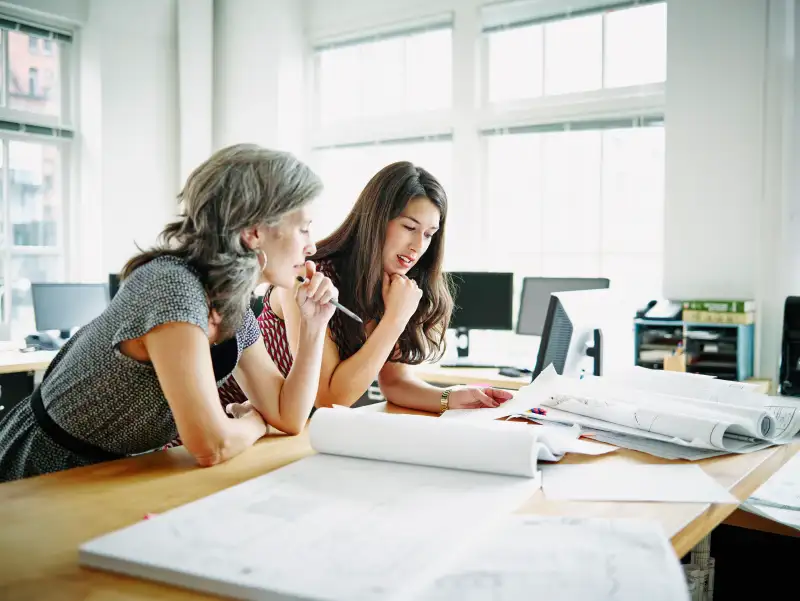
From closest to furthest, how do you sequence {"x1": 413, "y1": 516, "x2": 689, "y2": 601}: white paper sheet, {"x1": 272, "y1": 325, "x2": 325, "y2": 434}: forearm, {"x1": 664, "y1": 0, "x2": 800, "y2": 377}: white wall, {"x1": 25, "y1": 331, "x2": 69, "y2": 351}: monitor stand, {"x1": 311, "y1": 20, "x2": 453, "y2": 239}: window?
{"x1": 413, "y1": 516, "x2": 689, "y2": 601}: white paper sheet < {"x1": 272, "y1": 325, "x2": 325, "y2": 434}: forearm < {"x1": 664, "y1": 0, "x2": 800, "y2": 377}: white wall < {"x1": 25, "y1": 331, "x2": 69, "y2": 351}: monitor stand < {"x1": 311, "y1": 20, "x2": 453, "y2": 239}: window

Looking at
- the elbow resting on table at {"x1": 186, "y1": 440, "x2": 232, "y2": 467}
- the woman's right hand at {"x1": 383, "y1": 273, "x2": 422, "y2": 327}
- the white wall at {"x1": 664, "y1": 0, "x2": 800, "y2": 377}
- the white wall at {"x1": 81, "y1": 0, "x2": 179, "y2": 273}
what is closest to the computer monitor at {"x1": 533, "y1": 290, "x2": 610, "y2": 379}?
the woman's right hand at {"x1": 383, "y1": 273, "x2": 422, "y2": 327}

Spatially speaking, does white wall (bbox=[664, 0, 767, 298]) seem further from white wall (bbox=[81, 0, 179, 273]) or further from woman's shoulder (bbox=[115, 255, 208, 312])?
white wall (bbox=[81, 0, 179, 273])

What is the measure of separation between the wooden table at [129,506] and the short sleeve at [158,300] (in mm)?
217

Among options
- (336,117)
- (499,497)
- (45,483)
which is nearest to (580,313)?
(499,497)

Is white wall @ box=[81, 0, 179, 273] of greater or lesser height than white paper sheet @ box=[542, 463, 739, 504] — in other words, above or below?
above

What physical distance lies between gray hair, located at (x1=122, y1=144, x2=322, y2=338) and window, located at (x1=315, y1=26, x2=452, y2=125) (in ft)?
10.5

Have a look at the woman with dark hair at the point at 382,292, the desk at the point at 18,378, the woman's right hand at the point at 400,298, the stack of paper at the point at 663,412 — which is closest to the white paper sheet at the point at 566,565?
the stack of paper at the point at 663,412

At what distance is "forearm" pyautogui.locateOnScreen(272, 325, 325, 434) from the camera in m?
1.41

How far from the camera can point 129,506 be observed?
958 mm

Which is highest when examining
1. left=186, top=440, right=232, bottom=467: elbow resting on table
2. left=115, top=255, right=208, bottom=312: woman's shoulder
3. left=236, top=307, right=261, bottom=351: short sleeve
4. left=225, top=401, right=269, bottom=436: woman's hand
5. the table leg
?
left=115, top=255, right=208, bottom=312: woman's shoulder

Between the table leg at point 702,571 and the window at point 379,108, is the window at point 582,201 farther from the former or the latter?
the table leg at point 702,571

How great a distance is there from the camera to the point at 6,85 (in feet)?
14.4

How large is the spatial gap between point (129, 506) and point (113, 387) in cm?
33

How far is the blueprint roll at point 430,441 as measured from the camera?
1.05 metres
